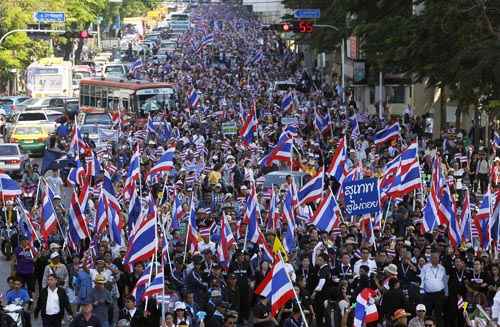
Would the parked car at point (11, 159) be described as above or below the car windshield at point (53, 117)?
below

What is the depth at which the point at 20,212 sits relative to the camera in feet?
84.8

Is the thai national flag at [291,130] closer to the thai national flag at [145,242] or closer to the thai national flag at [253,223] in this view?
the thai national flag at [253,223]

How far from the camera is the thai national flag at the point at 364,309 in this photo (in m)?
17.2

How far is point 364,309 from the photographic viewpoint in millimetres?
17219

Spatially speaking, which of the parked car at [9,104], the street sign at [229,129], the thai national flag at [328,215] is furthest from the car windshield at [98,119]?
the thai national flag at [328,215]

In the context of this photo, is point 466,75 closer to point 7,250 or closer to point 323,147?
point 323,147

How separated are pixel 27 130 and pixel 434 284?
95.1 ft

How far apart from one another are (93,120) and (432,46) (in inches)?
520

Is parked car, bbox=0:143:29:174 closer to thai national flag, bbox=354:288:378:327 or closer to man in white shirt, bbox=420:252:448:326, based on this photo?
man in white shirt, bbox=420:252:448:326

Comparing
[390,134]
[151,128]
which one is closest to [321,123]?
[151,128]

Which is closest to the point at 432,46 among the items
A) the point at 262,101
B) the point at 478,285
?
the point at 262,101

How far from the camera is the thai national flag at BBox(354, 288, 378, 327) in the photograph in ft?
56.4

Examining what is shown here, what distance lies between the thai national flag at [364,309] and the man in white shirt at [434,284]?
2.16 m

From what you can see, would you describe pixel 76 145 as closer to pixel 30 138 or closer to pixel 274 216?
pixel 274 216
